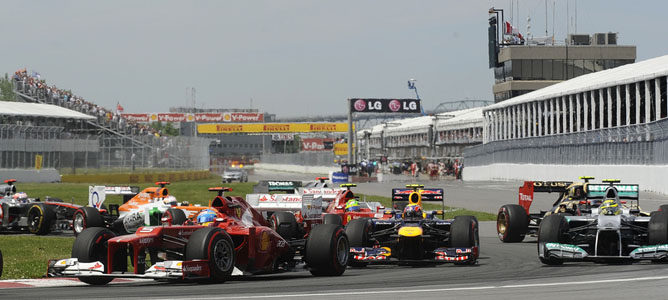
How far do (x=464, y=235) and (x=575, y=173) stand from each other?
3977cm

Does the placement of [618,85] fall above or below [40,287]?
above

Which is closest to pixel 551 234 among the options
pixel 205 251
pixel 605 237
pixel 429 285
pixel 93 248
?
pixel 605 237

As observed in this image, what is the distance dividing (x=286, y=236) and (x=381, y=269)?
2686mm

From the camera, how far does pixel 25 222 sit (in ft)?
85.0

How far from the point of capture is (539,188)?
21891 millimetres

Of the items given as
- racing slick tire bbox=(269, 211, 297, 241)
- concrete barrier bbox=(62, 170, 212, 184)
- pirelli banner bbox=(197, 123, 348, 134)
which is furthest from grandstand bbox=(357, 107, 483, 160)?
racing slick tire bbox=(269, 211, 297, 241)

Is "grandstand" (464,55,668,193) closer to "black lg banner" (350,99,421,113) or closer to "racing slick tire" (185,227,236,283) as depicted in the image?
"black lg banner" (350,99,421,113)

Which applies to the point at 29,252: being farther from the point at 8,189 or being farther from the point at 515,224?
the point at 515,224

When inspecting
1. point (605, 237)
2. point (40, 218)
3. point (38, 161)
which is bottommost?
point (40, 218)

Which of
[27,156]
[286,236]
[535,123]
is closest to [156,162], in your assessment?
[27,156]

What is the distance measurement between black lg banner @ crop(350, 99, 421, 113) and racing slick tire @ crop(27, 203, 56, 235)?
66.4 metres

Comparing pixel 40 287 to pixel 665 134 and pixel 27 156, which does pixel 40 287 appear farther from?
pixel 27 156

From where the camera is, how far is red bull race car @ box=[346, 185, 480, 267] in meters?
16.0

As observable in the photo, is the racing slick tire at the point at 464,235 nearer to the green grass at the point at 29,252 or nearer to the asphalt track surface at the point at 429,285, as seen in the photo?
the asphalt track surface at the point at 429,285
